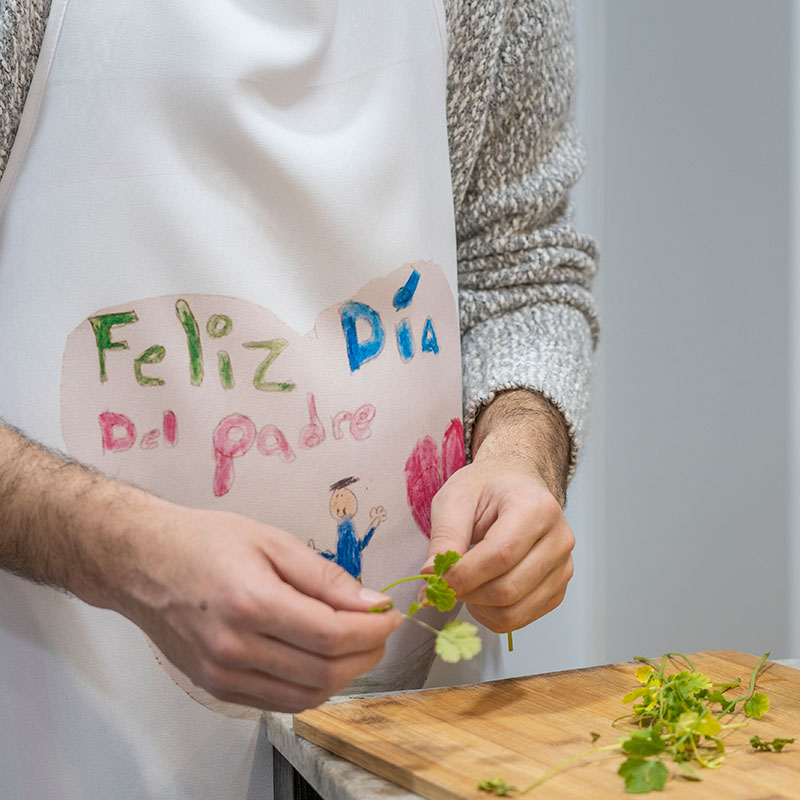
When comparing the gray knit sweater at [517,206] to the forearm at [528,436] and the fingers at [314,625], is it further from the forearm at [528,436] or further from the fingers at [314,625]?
the fingers at [314,625]

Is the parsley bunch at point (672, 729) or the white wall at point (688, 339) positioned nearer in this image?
the parsley bunch at point (672, 729)

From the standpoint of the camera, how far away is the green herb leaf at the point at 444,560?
1.75 ft

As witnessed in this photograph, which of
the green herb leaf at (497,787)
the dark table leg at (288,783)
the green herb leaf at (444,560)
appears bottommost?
the dark table leg at (288,783)

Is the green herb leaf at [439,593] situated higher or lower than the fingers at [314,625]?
lower

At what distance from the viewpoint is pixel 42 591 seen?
24.9 inches

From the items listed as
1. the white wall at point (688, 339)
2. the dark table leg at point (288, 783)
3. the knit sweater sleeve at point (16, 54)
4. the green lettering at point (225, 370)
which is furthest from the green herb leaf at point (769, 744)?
the white wall at point (688, 339)

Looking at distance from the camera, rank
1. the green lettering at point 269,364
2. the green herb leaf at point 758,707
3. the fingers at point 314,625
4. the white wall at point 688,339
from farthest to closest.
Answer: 1. the white wall at point 688,339
2. the green lettering at point 269,364
3. the green herb leaf at point 758,707
4. the fingers at point 314,625

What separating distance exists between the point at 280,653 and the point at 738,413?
988mm

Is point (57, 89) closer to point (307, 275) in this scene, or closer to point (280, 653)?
point (307, 275)

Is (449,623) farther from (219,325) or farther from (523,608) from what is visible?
(219,325)

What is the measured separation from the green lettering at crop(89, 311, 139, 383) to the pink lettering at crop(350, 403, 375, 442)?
0.16 metres

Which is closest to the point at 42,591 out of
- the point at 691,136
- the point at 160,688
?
the point at 160,688

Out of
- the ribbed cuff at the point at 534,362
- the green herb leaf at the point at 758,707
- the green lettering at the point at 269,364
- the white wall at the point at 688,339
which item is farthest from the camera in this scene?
the white wall at the point at 688,339

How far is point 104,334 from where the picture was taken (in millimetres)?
636
